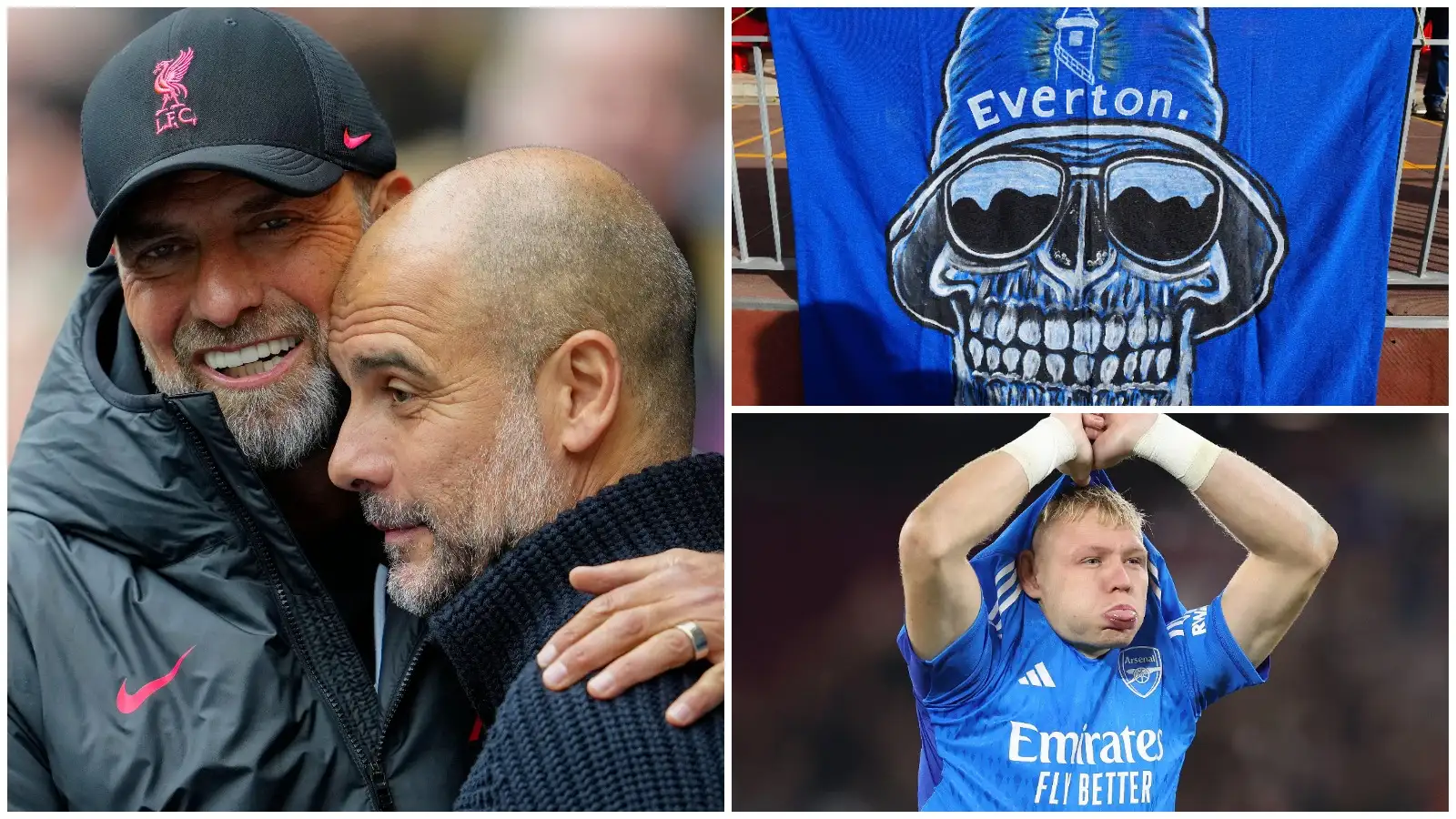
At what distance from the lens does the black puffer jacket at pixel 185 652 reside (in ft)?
6.61

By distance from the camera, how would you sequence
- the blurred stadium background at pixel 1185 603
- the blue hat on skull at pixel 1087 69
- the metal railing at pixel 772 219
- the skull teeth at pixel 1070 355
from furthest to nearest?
the metal railing at pixel 772 219 → the skull teeth at pixel 1070 355 → the blue hat on skull at pixel 1087 69 → the blurred stadium background at pixel 1185 603

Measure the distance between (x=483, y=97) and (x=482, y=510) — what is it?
936mm

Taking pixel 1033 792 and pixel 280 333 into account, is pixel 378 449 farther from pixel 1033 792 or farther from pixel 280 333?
pixel 1033 792

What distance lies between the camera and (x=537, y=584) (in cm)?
192

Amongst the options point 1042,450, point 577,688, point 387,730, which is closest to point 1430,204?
point 1042,450

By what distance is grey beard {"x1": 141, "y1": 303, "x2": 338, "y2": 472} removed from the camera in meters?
2.05

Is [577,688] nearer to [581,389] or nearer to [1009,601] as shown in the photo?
[581,389]

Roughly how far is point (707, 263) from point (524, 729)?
1034 millimetres

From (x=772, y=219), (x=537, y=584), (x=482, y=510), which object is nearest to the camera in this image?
(x=537, y=584)

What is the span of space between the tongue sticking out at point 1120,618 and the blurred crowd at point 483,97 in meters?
0.87

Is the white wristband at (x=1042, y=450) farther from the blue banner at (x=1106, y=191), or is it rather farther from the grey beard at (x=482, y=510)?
the grey beard at (x=482, y=510)

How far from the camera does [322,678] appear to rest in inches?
79.7

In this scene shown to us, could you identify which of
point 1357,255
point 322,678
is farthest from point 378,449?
point 1357,255

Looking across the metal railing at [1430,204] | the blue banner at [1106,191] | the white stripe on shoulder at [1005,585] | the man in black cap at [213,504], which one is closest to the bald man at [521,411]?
the man in black cap at [213,504]
